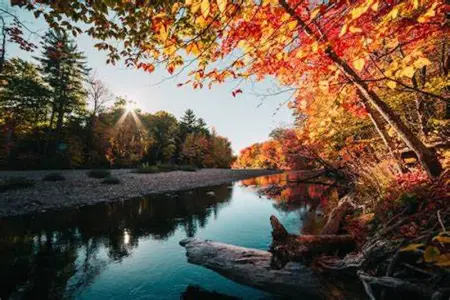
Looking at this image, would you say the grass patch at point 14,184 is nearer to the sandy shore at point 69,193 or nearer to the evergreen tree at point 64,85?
the sandy shore at point 69,193

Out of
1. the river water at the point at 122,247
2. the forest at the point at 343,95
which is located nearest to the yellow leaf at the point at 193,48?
the forest at the point at 343,95

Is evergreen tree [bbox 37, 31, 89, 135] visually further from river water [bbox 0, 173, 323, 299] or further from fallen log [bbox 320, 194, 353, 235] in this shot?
fallen log [bbox 320, 194, 353, 235]

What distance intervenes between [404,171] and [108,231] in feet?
31.3

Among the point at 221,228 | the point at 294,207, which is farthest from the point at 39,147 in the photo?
the point at 294,207

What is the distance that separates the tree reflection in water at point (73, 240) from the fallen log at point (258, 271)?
2.83 m

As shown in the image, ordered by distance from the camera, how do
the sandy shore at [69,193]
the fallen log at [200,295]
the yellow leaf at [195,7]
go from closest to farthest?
the yellow leaf at [195,7]
the fallen log at [200,295]
the sandy shore at [69,193]

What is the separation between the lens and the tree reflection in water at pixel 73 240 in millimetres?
4891

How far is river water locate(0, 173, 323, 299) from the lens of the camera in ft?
15.4

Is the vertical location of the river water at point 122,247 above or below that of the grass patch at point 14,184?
below

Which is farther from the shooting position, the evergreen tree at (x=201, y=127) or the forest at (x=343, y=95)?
the evergreen tree at (x=201, y=127)

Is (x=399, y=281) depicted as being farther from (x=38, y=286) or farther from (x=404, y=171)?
(x=38, y=286)

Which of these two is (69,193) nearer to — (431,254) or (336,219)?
(336,219)

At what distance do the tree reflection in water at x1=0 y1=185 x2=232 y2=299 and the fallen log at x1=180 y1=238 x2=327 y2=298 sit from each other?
2826 millimetres

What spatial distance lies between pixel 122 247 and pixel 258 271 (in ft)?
15.8
